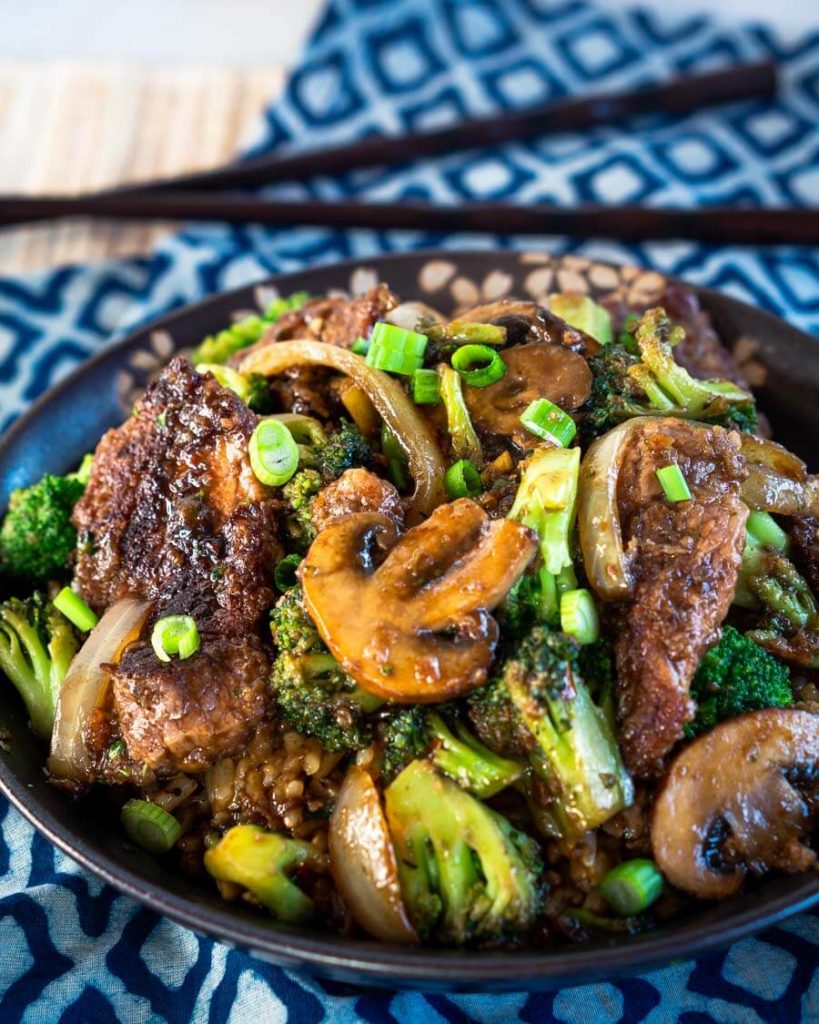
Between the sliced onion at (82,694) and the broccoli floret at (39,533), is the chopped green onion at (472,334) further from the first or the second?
the broccoli floret at (39,533)

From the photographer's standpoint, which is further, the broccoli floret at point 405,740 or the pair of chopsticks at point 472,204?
the pair of chopsticks at point 472,204

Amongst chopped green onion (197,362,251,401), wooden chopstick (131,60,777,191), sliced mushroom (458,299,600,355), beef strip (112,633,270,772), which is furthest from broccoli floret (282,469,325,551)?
wooden chopstick (131,60,777,191)

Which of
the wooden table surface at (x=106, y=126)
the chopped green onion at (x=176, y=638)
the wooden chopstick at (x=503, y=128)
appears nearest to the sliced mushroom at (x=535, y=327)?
the chopped green onion at (x=176, y=638)

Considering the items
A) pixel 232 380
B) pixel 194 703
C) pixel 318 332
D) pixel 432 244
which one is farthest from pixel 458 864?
pixel 432 244

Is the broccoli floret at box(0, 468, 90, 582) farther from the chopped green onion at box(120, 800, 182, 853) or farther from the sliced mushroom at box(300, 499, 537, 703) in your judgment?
the sliced mushroom at box(300, 499, 537, 703)

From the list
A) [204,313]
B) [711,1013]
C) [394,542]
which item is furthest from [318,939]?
[204,313]
